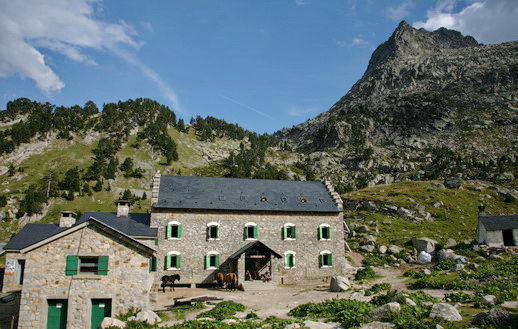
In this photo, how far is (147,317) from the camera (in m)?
19.2

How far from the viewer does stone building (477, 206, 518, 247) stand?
42.7m

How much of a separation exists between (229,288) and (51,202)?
269 ft

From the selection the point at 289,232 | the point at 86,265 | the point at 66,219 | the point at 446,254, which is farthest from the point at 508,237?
the point at 66,219

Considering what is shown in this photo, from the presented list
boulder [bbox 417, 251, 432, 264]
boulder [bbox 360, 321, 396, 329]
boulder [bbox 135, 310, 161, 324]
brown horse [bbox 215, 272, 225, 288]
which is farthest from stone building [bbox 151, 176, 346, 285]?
boulder [bbox 360, 321, 396, 329]

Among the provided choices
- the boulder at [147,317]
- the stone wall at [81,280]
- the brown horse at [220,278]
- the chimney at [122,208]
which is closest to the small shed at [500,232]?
the brown horse at [220,278]

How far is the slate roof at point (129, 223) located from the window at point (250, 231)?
8859 mm

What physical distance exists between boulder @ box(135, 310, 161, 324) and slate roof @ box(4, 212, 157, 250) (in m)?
12.2

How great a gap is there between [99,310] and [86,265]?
2674 millimetres

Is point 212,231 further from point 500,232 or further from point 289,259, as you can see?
point 500,232

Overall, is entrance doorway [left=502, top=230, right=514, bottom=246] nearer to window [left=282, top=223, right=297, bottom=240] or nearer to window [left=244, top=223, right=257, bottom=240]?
window [left=282, top=223, right=297, bottom=240]

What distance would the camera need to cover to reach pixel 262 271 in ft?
117

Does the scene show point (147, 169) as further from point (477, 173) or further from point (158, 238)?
point (477, 173)

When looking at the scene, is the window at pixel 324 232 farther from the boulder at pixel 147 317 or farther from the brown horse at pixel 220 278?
the boulder at pixel 147 317

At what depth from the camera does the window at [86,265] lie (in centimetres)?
2052
